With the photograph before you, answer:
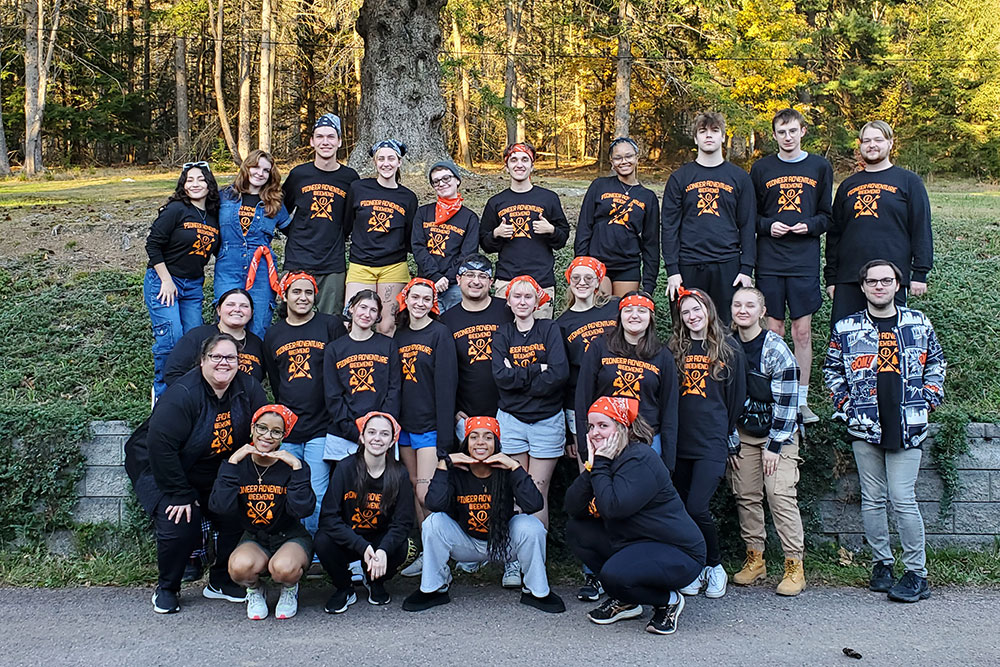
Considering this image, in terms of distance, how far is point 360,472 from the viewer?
5238mm

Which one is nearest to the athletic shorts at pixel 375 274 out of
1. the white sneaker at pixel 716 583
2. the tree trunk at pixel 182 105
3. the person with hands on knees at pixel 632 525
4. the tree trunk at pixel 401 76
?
the person with hands on knees at pixel 632 525

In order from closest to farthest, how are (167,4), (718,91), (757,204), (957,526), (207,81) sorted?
(957,526) < (757,204) < (718,91) < (167,4) < (207,81)

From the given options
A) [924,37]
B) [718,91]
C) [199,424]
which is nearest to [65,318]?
[199,424]

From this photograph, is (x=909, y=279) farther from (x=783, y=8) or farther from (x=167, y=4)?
(x=167, y=4)

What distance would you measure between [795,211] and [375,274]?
9.89ft

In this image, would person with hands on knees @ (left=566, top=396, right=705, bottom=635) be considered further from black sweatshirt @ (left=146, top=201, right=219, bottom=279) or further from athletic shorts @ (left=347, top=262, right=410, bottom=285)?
black sweatshirt @ (left=146, top=201, right=219, bottom=279)

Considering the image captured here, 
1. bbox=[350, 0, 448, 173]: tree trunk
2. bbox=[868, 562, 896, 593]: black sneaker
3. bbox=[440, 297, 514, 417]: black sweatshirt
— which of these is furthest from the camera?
bbox=[350, 0, 448, 173]: tree trunk

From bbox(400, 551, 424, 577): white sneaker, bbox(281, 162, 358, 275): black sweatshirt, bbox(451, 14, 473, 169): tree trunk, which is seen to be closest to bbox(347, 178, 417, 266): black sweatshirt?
bbox(281, 162, 358, 275): black sweatshirt

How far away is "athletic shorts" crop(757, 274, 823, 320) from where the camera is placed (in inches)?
252

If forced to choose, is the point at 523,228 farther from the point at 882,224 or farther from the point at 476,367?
the point at 882,224

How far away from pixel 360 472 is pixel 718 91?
24.0 meters

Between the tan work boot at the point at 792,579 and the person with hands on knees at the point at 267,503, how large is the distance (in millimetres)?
2778

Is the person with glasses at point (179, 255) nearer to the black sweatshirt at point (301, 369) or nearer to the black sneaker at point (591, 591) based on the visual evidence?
the black sweatshirt at point (301, 369)

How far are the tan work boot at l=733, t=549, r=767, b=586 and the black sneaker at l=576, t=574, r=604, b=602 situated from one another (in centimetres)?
90
